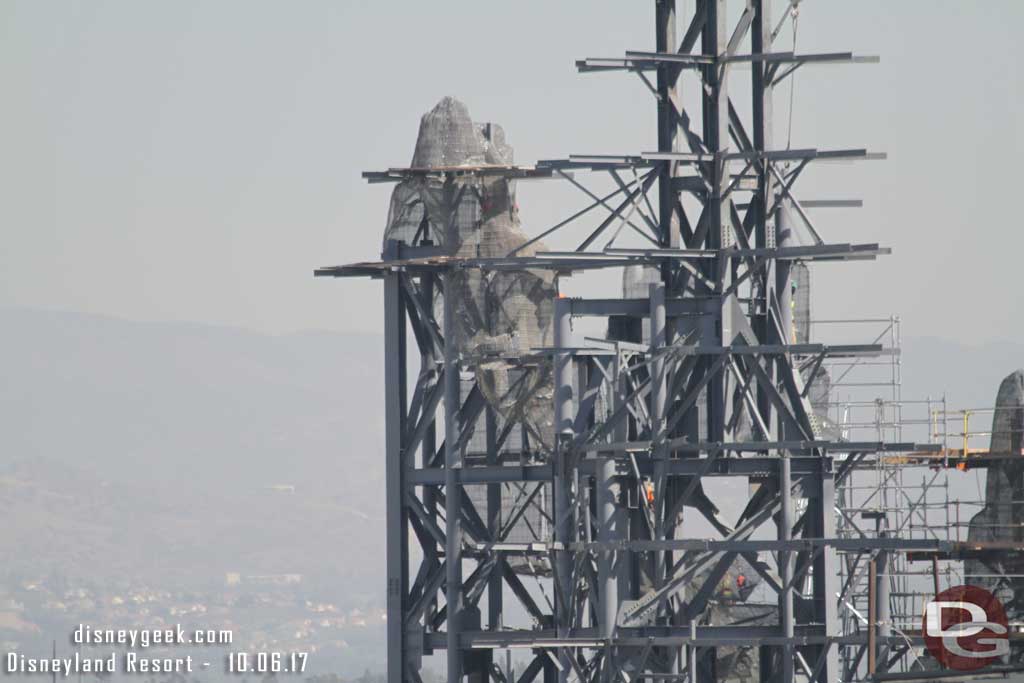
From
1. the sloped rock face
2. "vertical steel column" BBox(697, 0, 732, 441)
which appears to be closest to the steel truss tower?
"vertical steel column" BBox(697, 0, 732, 441)

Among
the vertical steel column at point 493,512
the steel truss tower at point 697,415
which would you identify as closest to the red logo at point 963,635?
the steel truss tower at point 697,415

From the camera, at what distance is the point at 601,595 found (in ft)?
157

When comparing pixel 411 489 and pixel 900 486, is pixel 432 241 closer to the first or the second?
pixel 411 489

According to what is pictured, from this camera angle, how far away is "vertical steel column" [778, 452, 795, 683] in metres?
47.5

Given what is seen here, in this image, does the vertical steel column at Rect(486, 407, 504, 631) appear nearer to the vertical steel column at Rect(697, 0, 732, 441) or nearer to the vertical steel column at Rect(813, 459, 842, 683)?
the vertical steel column at Rect(697, 0, 732, 441)

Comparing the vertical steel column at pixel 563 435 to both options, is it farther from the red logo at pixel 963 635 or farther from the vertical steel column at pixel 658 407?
the red logo at pixel 963 635

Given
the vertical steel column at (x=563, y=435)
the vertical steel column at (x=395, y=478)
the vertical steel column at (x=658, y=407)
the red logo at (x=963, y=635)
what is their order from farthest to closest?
the vertical steel column at (x=395, y=478)
the red logo at (x=963, y=635)
the vertical steel column at (x=563, y=435)
the vertical steel column at (x=658, y=407)

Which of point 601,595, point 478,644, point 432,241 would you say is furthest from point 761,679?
point 432,241

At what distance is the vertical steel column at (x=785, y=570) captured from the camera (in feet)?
156

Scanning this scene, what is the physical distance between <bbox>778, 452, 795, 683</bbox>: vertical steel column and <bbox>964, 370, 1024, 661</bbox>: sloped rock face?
1389 centimetres

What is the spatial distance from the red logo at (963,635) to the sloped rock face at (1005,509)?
693cm

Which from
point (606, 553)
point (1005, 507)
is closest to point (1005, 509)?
point (1005, 507)

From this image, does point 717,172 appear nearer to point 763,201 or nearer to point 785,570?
point 763,201

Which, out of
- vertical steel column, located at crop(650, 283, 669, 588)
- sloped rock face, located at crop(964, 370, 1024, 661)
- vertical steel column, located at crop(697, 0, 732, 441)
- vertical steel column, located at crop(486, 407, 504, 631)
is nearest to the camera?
vertical steel column, located at crop(650, 283, 669, 588)
